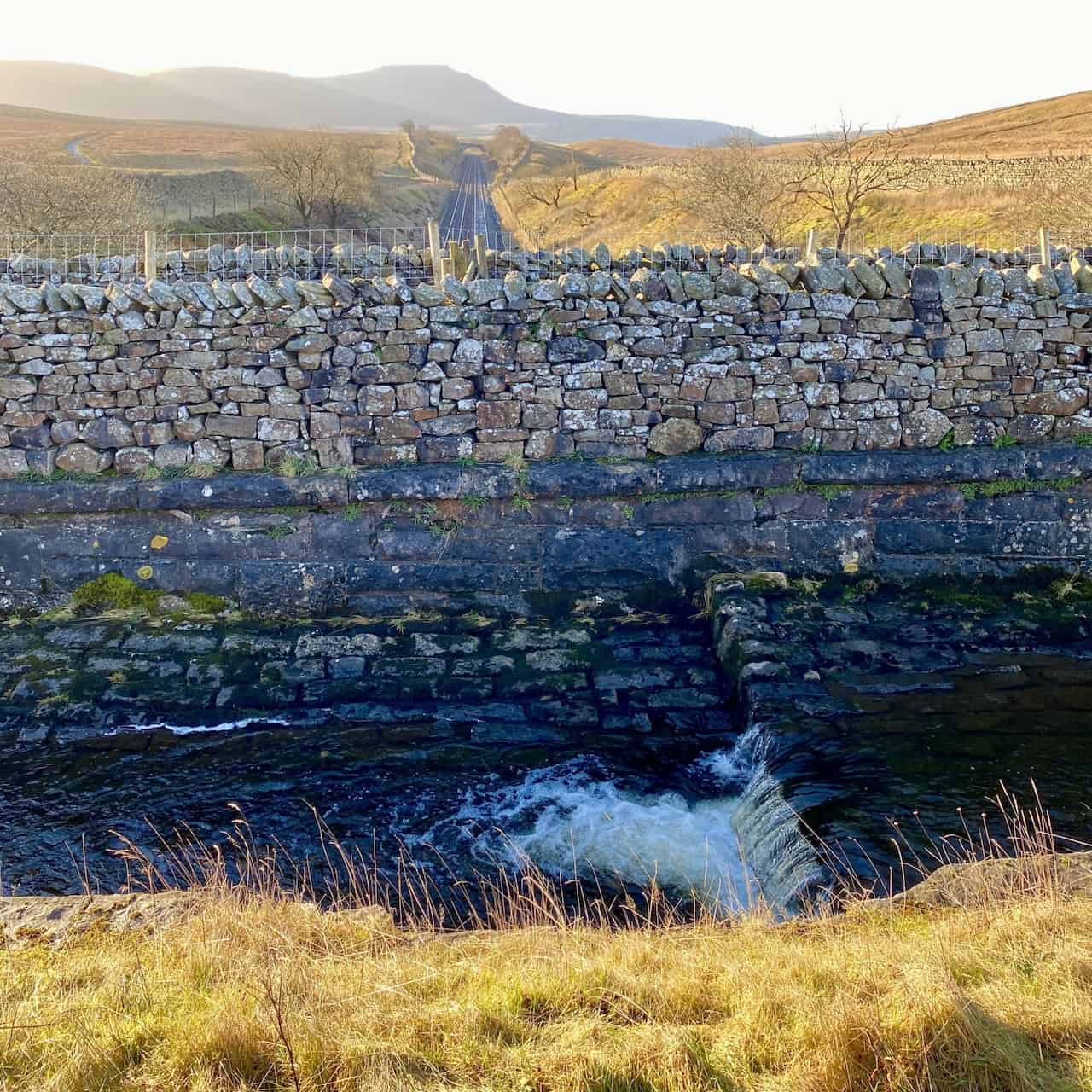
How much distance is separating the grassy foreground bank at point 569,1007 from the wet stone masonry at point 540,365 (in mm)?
6156

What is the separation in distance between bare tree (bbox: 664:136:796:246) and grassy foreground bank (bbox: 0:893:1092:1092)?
21.8 m

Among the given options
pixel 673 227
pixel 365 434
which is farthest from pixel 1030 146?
pixel 365 434

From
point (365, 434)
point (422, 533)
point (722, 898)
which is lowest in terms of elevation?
point (722, 898)

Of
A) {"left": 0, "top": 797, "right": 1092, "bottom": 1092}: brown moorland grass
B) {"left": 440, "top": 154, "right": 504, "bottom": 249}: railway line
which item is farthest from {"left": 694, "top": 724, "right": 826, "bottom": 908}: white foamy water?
{"left": 440, "top": 154, "right": 504, "bottom": 249}: railway line

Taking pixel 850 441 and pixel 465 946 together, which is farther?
pixel 850 441

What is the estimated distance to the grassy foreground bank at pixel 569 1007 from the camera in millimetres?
3496

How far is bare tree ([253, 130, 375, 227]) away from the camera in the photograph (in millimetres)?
39094

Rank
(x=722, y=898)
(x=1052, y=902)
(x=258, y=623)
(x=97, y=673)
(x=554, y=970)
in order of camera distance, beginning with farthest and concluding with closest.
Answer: (x=258, y=623), (x=97, y=673), (x=722, y=898), (x=1052, y=902), (x=554, y=970)

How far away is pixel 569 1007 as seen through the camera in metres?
3.97

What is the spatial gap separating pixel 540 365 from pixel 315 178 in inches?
1361

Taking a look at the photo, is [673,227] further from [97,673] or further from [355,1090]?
[355,1090]

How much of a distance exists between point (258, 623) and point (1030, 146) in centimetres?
5327

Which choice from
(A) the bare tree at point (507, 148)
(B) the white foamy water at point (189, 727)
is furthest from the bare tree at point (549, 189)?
(B) the white foamy water at point (189, 727)

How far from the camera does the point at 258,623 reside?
962cm
